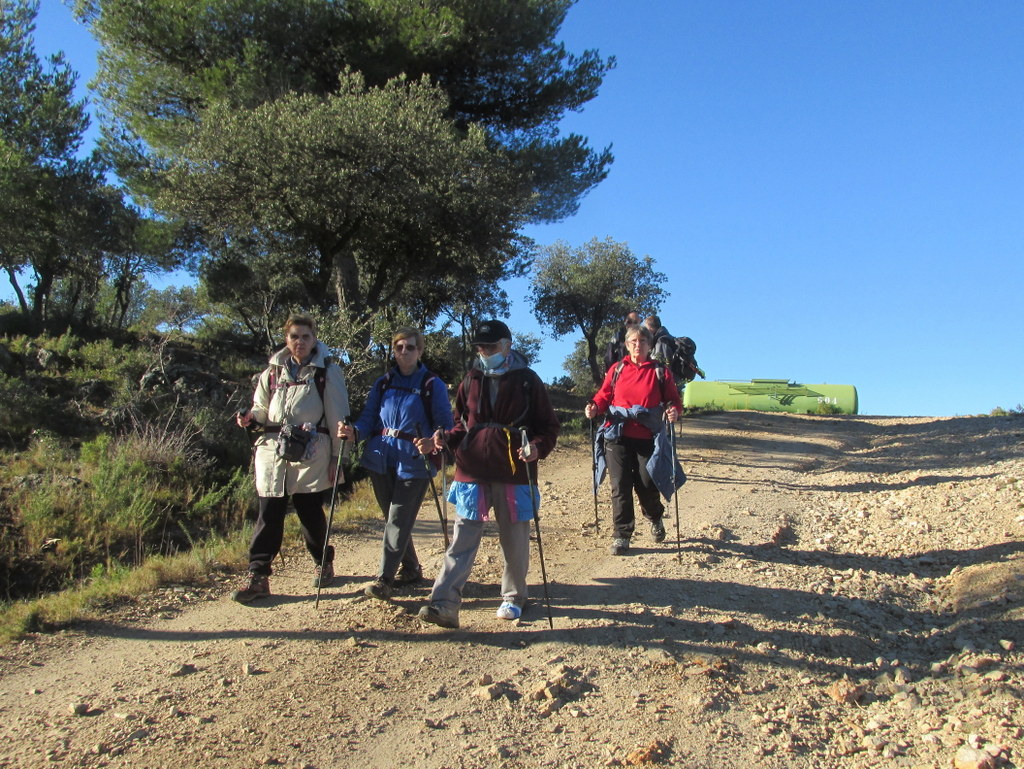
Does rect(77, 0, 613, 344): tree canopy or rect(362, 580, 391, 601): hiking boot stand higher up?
rect(77, 0, 613, 344): tree canopy

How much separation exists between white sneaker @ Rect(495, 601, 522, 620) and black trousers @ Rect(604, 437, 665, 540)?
1840 millimetres

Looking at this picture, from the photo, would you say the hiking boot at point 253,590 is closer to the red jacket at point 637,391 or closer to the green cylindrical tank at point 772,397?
the red jacket at point 637,391

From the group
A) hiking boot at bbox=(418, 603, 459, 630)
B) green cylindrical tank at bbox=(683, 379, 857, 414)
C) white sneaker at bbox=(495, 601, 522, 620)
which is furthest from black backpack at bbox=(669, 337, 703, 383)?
green cylindrical tank at bbox=(683, 379, 857, 414)

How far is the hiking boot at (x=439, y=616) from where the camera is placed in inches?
185

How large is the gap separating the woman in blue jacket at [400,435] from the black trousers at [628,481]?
1979 mm

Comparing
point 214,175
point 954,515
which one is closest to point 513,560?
point 954,515

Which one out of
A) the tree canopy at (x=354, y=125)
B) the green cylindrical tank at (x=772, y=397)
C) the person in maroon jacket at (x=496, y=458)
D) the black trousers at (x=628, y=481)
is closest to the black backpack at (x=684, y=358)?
the black trousers at (x=628, y=481)

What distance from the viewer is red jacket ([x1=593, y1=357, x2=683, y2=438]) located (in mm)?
6707

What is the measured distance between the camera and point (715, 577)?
5.89 metres

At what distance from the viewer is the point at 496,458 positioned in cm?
477

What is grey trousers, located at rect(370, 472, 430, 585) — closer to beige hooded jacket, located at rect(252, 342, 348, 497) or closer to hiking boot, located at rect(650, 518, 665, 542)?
beige hooded jacket, located at rect(252, 342, 348, 497)

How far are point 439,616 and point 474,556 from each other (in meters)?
0.42

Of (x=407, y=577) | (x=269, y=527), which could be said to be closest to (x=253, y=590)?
(x=269, y=527)

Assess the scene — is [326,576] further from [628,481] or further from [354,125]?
[354,125]
